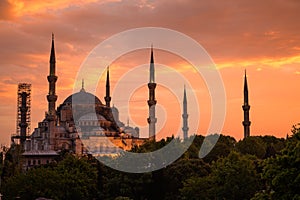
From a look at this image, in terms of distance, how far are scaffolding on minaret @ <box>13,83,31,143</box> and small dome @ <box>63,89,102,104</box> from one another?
7848mm

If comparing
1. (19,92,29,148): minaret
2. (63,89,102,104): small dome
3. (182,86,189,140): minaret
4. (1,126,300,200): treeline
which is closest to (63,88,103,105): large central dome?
(63,89,102,104): small dome

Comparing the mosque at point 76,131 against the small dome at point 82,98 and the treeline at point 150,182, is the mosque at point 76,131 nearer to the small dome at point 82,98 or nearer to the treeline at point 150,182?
the small dome at point 82,98

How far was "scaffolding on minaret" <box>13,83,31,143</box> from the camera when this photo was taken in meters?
104

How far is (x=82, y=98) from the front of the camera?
4397 inches

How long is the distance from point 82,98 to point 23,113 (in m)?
13.1

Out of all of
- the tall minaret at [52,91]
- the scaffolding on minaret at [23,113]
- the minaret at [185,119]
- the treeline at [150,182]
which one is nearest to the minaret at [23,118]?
the scaffolding on minaret at [23,113]

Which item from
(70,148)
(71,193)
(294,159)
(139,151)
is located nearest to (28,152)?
(70,148)

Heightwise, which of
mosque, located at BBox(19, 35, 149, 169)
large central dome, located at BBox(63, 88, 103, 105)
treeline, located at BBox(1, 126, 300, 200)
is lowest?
treeline, located at BBox(1, 126, 300, 200)

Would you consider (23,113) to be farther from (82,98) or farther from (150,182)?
(150,182)

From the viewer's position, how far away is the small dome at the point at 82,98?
4346 inches

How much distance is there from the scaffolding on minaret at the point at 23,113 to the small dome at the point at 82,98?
7.85 metres

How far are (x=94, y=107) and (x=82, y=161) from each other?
55.1 metres

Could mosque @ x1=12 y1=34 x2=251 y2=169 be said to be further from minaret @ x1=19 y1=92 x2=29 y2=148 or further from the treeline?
the treeline

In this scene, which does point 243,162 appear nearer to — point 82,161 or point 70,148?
point 82,161
